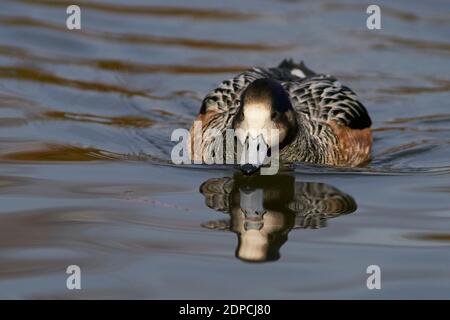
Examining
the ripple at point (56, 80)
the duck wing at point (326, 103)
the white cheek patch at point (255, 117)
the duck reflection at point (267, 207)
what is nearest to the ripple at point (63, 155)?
the duck reflection at point (267, 207)

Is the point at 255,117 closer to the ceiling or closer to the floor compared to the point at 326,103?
closer to the floor

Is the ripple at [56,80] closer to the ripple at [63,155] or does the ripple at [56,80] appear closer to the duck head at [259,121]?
the ripple at [63,155]

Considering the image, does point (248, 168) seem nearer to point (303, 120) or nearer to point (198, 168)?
point (198, 168)

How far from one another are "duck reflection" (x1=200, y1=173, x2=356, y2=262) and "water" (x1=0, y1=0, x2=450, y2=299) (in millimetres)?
22

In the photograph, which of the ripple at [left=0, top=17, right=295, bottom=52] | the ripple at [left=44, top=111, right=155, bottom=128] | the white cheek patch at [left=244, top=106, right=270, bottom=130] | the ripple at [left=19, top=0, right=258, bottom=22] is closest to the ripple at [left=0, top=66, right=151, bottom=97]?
the ripple at [left=44, top=111, right=155, bottom=128]

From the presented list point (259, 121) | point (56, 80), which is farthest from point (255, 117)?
point (56, 80)

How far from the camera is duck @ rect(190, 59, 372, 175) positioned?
9977 millimetres

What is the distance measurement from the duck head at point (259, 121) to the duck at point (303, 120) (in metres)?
0.02

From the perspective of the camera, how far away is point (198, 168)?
33.6 ft

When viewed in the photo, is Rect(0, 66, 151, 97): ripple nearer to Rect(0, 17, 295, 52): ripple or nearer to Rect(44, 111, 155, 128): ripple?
Rect(44, 111, 155, 128): ripple

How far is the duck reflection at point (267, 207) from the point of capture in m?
8.27

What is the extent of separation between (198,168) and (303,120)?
1096 mm

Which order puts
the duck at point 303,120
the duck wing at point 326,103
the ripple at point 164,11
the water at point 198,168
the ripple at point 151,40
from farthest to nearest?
the ripple at point 164,11 → the ripple at point 151,40 → the duck wing at point 326,103 → the duck at point 303,120 → the water at point 198,168
